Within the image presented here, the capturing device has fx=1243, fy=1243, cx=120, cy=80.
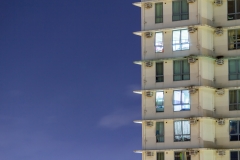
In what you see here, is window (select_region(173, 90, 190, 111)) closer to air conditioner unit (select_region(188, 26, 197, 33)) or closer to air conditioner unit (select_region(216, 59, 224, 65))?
air conditioner unit (select_region(216, 59, 224, 65))

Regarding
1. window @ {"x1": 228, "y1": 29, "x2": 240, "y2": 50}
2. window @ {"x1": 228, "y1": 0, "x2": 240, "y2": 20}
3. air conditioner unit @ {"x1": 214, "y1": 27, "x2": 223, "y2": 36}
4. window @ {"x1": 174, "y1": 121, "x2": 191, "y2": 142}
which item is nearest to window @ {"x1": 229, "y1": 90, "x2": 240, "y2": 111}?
window @ {"x1": 228, "y1": 29, "x2": 240, "y2": 50}

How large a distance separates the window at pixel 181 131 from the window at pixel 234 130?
2689mm

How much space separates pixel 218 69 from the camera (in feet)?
261

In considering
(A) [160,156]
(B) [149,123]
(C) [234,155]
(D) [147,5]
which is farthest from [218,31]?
(A) [160,156]

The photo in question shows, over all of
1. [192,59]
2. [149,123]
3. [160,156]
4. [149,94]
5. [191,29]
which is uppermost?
[191,29]

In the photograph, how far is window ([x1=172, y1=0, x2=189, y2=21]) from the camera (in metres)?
80.0

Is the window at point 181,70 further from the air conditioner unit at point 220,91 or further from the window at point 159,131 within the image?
the window at point 159,131

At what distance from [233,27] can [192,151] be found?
844 cm

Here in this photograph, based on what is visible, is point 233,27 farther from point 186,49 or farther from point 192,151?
point 192,151

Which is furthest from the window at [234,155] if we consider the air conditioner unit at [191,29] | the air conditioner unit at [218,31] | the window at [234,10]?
the window at [234,10]

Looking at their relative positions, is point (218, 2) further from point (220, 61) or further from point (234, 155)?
point (234, 155)

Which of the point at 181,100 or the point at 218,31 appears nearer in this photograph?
the point at 181,100

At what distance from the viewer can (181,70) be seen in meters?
79.3

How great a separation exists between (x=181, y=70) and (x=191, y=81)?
103cm
